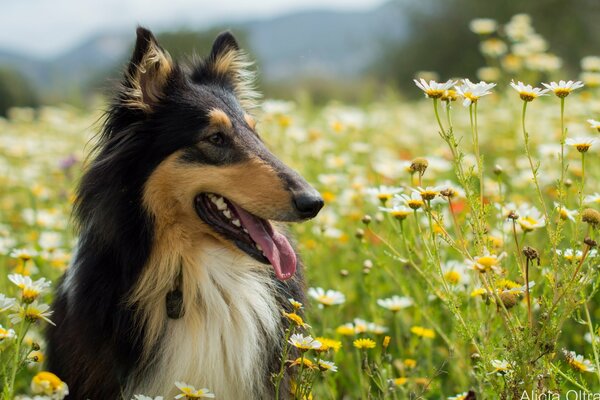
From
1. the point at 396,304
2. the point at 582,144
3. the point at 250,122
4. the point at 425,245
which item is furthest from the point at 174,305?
the point at 582,144

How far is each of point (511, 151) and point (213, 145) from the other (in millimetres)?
4494

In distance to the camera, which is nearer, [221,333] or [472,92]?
[472,92]

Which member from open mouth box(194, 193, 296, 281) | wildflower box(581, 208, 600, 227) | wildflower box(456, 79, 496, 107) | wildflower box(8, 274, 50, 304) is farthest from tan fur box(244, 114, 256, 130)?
wildflower box(581, 208, 600, 227)

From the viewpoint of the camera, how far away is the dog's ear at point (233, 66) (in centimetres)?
374

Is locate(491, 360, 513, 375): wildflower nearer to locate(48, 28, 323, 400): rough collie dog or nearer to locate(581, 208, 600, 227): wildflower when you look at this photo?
locate(581, 208, 600, 227): wildflower

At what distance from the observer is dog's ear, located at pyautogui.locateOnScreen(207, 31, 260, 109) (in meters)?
3.74

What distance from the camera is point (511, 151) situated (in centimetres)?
695

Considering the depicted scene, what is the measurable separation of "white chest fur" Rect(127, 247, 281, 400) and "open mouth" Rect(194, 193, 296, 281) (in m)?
0.14

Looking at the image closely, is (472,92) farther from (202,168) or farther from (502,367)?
(202,168)

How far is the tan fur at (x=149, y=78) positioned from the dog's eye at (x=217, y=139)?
33 centimetres

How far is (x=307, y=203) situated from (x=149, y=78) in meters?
0.99

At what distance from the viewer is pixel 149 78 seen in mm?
3270

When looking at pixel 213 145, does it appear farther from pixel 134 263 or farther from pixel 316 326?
pixel 316 326

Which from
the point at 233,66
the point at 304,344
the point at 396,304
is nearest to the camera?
the point at 304,344
